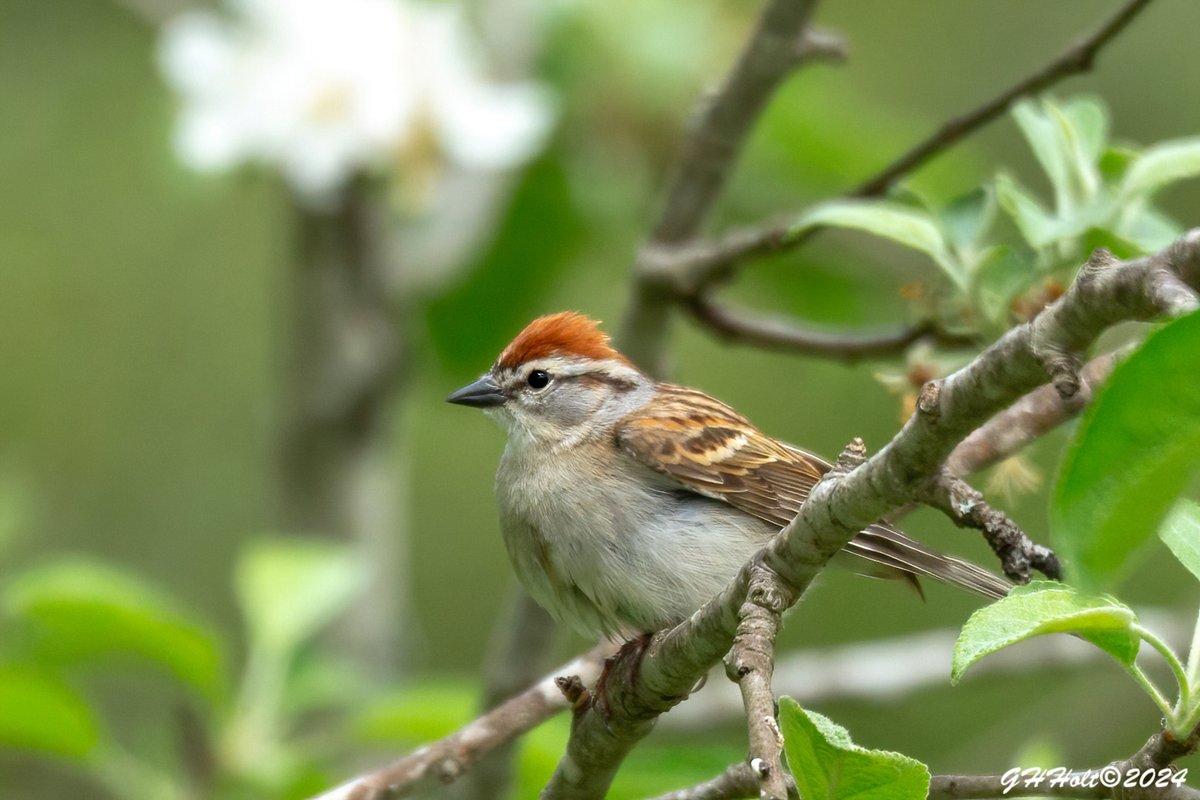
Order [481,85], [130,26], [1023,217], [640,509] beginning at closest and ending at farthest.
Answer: [1023,217] → [640,509] → [481,85] → [130,26]

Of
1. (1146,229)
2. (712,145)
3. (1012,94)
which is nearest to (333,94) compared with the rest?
(712,145)

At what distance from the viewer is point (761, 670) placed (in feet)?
5.81

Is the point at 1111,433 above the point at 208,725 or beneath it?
beneath

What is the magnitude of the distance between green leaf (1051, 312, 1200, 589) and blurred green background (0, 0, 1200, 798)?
11.4ft

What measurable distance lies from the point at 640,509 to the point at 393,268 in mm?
2417

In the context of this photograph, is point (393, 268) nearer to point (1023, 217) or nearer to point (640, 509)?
point (640, 509)

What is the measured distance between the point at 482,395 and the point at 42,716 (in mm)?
1390

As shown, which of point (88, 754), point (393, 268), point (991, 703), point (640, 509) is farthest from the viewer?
point (991, 703)

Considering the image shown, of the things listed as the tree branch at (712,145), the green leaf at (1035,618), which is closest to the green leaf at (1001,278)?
the tree branch at (712,145)

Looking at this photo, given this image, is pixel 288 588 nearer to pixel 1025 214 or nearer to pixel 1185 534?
pixel 1025 214

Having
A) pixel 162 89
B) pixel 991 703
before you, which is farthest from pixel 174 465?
pixel 991 703

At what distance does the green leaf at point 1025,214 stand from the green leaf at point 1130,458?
1.21m

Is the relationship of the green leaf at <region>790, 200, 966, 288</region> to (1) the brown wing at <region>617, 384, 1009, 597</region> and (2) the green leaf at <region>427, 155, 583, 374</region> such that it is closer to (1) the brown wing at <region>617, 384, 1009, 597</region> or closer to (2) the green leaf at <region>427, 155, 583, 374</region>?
(1) the brown wing at <region>617, 384, 1009, 597</region>

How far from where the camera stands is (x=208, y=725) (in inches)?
175
